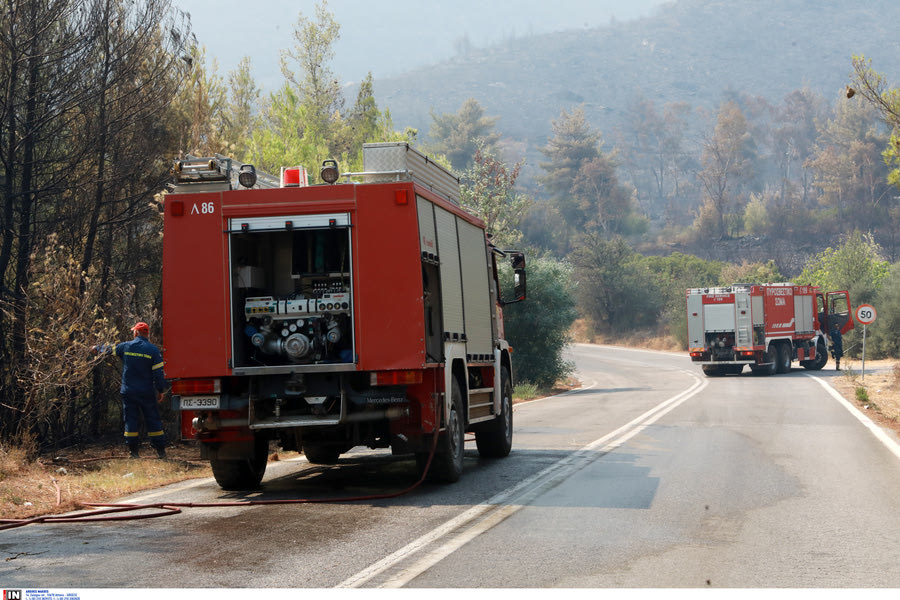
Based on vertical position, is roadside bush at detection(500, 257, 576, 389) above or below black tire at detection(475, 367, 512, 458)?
above

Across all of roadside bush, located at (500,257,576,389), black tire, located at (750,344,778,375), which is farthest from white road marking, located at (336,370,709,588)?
black tire, located at (750,344,778,375)

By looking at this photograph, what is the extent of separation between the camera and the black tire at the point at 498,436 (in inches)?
480

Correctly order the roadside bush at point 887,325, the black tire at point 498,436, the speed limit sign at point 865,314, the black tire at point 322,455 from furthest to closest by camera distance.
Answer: the roadside bush at point 887,325
the speed limit sign at point 865,314
the black tire at point 498,436
the black tire at point 322,455

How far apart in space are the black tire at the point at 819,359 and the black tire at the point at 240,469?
33.7m

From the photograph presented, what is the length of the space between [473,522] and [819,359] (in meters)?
35.4

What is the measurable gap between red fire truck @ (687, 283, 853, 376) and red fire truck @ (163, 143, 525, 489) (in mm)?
27020

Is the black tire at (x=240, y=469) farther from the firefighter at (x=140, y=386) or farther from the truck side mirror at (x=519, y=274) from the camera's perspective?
the truck side mirror at (x=519, y=274)

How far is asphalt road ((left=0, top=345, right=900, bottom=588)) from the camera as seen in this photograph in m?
5.97

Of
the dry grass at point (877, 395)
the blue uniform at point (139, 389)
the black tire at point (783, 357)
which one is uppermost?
the blue uniform at point (139, 389)

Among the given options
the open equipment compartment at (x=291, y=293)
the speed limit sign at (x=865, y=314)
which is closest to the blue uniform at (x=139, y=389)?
the open equipment compartment at (x=291, y=293)

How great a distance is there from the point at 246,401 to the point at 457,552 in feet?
11.3

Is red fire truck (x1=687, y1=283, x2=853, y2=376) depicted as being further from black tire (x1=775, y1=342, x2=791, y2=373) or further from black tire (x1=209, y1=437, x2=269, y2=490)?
black tire (x1=209, y1=437, x2=269, y2=490)

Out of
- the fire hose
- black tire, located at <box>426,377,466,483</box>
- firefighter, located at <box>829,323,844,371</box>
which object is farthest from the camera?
firefighter, located at <box>829,323,844,371</box>

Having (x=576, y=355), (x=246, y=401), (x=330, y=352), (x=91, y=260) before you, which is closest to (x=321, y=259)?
(x=330, y=352)
